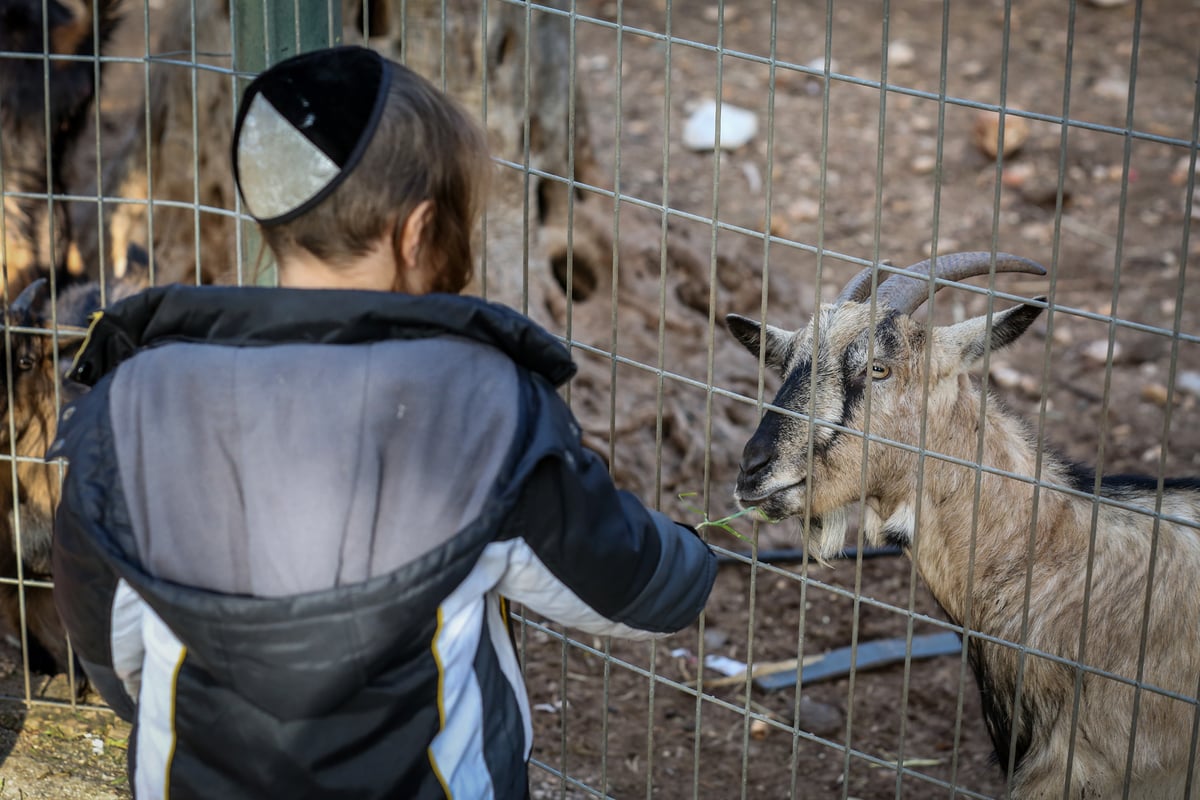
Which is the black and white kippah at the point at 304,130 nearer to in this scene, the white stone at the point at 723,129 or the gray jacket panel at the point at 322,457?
the gray jacket panel at the point at 322,457

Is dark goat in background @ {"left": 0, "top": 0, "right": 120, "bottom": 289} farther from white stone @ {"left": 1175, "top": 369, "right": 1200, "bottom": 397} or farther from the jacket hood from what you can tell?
white stone @ {"left": 1175, "top": 369, "right": 1200, "bottom": 397}

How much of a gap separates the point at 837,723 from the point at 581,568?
9.34 ft

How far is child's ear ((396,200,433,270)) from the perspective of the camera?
6.17ft

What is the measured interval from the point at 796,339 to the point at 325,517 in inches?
81.1

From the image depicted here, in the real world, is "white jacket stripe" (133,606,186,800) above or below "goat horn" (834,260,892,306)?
below

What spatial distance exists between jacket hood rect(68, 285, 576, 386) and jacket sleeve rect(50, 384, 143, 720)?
0.17 metres

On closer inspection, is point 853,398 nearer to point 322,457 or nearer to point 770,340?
point 770,340

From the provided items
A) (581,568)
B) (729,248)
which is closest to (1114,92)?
(729,248)

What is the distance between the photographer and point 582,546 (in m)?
1.91

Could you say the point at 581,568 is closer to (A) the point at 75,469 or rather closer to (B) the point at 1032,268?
(A) the point at 75,469

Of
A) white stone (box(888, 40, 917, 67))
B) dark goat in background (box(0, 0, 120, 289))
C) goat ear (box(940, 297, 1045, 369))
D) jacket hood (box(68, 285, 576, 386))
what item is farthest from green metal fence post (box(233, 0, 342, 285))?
white stone (box(888, 40, 917, 67))

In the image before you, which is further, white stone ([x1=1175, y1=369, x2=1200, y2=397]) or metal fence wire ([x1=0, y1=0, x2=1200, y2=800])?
white stone ([x1=1175, y1=369, x2=1200, y2=397])


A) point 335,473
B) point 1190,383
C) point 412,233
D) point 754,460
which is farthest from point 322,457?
point 1190,383

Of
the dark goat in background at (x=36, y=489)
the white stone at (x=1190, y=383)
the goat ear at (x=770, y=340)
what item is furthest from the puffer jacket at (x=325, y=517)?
the white stone at (x=1190, y=383)
